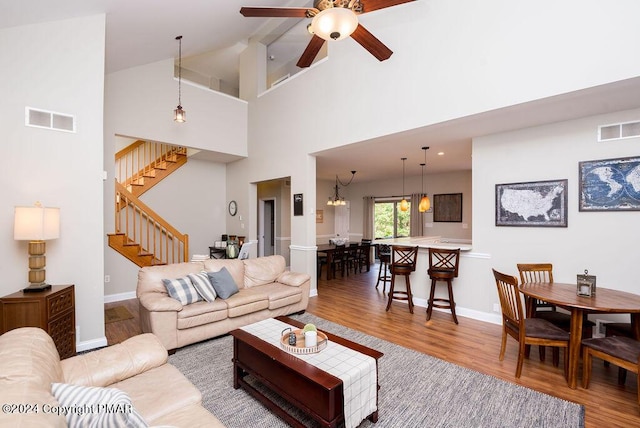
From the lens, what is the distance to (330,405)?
1.75 metres

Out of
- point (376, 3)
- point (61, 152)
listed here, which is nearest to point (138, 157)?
point (61, 152)

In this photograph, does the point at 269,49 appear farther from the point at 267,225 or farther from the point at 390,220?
the point at 390,220

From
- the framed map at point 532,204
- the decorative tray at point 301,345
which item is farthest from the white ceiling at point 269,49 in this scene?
the decorative tray at point 301,345

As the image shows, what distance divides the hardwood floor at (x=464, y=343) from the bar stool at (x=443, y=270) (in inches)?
7.7

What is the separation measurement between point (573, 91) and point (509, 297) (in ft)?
6.56

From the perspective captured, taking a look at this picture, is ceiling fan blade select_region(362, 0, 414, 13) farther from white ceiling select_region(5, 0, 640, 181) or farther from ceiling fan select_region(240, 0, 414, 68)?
white ceiling select_region(5, 0, 640, 181)

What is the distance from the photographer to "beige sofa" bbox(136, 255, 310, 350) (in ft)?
9.97

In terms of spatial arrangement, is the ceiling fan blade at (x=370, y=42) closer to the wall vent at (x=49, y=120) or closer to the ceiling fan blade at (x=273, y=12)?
the ceiling fan blade at (x=273, y=12)

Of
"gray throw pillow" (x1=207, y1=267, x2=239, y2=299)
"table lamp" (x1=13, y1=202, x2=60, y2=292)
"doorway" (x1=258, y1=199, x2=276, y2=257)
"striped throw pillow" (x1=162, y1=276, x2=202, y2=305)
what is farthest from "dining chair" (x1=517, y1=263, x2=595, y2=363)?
"doorway" (x1=258, y1=199, x2=276, y2=257)

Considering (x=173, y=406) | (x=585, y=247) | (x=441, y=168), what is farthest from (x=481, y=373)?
(x=441, y=168)

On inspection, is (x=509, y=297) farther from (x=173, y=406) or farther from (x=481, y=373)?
(x=173, y=406)

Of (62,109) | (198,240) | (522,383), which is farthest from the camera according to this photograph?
Result: (198,240)

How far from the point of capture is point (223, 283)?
11.8 ft

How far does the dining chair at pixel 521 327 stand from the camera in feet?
8.41
